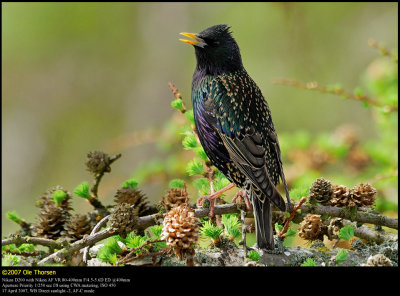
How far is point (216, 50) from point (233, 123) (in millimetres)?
452

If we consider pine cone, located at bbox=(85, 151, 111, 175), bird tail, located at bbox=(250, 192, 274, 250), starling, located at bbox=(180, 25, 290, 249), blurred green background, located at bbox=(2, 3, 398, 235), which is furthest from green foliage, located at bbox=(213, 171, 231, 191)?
blurred green background, located at bbox=(2, 3, 398, 235)

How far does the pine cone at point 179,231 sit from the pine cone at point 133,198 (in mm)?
488

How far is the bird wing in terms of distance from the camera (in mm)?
2484

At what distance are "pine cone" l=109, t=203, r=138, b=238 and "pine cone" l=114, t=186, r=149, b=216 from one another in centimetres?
31

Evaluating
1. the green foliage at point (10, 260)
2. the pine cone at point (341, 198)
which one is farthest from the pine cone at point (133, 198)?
the pine cone at point (341, 198)

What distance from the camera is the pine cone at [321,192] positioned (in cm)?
216

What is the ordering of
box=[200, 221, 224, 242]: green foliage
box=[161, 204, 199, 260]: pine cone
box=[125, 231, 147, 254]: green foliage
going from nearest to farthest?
box=[161, 204, 199, 260]: pine cone → box=[125, 231, 147, 254]: green foliage → box=[200, 221, 224, 242]: green foliage

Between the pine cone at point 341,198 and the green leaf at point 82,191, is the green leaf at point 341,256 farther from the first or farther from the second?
the green leaf at point 82,191

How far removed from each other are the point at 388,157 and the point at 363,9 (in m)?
4.78

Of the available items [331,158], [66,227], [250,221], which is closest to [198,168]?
[250,221]

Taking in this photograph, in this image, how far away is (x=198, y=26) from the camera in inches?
335

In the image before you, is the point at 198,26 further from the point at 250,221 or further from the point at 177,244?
the point at 177,244

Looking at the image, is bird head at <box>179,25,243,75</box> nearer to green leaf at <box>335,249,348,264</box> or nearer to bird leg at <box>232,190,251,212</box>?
bird leg at <box>232,190,251,212</box>

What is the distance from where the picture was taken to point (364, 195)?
7.16 ft
